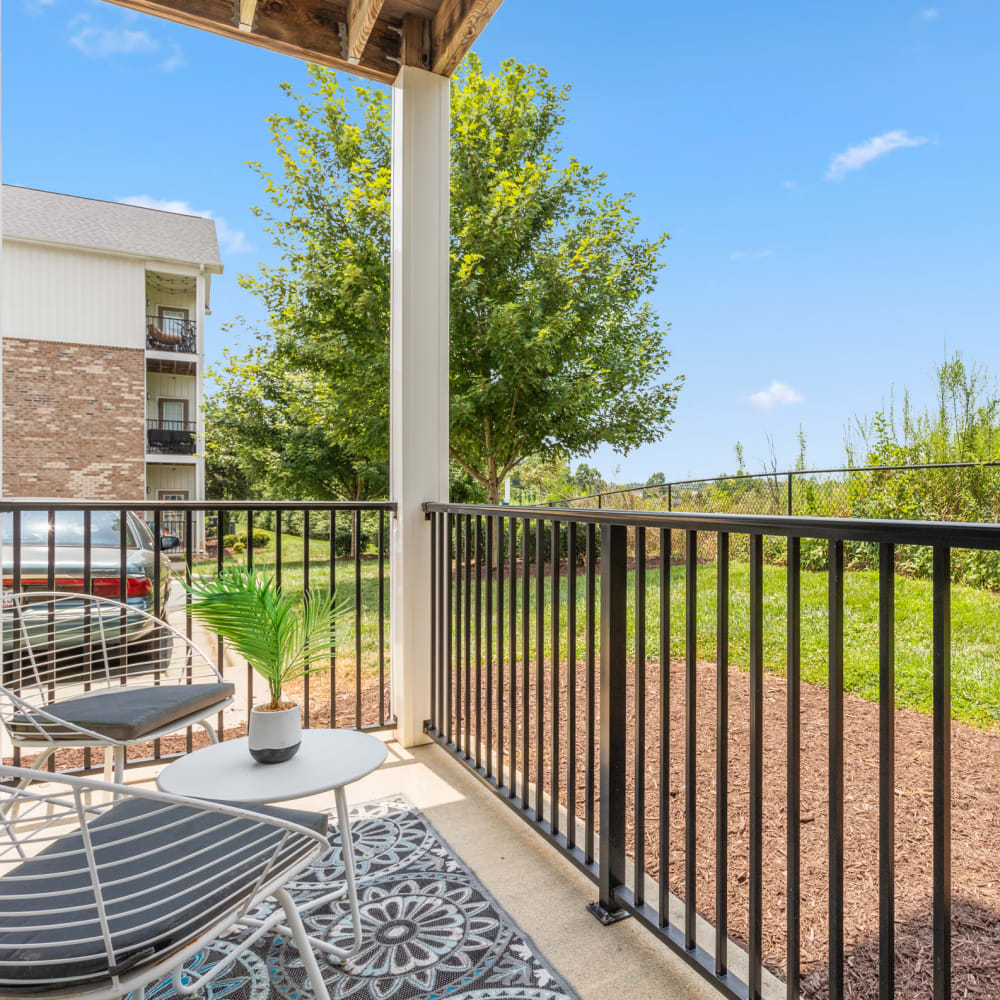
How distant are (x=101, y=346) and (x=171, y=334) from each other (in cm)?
48

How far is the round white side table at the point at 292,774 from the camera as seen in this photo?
124cm

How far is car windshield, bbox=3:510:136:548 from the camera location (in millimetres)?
2330

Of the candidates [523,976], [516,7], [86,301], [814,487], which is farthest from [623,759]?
[516,7]

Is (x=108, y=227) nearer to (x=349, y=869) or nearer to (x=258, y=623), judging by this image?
(x=258, y=623)

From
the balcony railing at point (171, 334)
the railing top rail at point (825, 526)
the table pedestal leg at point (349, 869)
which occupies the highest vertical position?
the balcony railing at point (171, 334)

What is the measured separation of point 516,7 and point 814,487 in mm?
6137

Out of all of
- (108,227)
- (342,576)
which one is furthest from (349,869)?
(342,576)

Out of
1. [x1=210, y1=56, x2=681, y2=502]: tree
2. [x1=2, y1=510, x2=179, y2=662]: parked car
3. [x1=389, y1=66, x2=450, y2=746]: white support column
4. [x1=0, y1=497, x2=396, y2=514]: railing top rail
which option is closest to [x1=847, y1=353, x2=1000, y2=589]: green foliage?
[x1=210, y1=56, x2=681, y2=502]: tree

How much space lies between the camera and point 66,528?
262 centimetres

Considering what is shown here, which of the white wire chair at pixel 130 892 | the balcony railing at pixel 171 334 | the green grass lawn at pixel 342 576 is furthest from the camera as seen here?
the green grass lawn at pixel 342 576

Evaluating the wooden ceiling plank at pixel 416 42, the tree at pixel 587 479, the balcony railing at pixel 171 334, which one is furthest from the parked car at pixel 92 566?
the tree at pixel 587 479

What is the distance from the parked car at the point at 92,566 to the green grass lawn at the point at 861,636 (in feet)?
1.06

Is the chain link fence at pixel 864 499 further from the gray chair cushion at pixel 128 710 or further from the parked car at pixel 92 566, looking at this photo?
the gray chair cushion at pixel 128 710

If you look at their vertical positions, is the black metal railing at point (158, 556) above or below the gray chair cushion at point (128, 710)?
above
